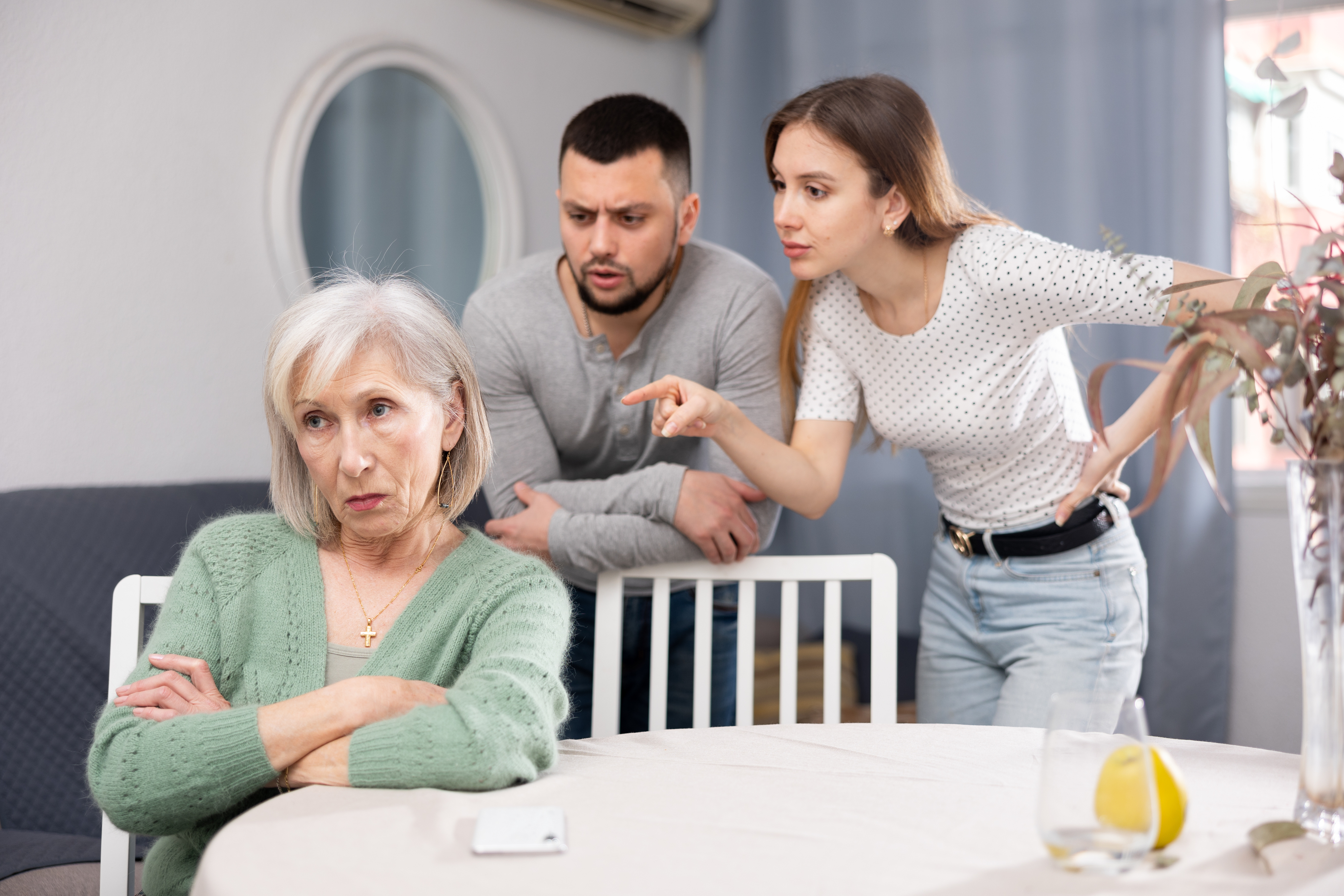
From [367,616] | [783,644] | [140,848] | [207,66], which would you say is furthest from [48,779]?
[207,66]

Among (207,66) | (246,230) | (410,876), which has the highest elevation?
(207,66)

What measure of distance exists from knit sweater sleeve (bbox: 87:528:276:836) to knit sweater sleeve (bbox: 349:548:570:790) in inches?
4.4

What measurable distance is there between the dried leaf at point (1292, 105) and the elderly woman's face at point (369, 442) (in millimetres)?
967

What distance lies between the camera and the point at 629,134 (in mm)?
1856

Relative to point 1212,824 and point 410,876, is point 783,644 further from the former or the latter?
point 410,876

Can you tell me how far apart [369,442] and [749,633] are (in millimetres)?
622

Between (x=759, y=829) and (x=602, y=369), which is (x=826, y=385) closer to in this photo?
(x=602, y=369)

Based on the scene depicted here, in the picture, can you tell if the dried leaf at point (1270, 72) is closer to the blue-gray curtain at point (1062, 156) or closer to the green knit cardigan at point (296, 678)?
the green knit cardigan at point (296, 678)

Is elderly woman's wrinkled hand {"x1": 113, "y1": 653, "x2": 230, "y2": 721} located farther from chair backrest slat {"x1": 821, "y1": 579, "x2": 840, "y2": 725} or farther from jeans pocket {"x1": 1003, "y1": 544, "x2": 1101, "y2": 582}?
jeans pocket {"x1": 1003, "y1": 544, "x2": 1101, "y2": 582}

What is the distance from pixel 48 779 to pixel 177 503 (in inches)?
20.9

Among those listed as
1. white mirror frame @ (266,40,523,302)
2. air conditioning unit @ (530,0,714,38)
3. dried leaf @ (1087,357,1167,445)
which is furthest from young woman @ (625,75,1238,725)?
air conditioning unit @ (530,0,714,38)

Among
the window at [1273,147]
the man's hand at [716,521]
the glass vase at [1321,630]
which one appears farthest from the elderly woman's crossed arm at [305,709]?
the window at [1273,147]

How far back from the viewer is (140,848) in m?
1.75

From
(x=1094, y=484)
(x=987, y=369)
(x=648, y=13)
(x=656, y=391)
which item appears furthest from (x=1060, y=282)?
(x=648, y=13)
